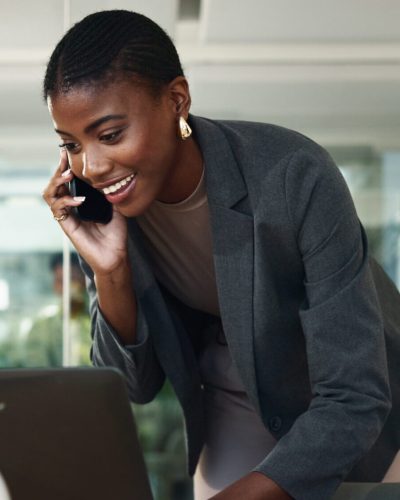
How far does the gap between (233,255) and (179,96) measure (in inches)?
10.8

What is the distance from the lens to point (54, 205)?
1721mm

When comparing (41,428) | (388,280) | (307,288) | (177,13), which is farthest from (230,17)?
(41,428)

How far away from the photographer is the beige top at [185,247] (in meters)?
1.67

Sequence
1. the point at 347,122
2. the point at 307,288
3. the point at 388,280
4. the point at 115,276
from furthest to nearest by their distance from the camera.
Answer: the point at 347,122 → the point at 388,280 → the point at 115,276 → the point at 307,288

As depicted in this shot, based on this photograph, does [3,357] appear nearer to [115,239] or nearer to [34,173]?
[34,173]

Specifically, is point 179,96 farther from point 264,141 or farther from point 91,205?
point 91,205

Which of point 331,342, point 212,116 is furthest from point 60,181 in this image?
point 212,116

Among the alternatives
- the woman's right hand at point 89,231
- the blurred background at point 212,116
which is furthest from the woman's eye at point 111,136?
the blurred background at point 212,116

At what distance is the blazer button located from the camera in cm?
162

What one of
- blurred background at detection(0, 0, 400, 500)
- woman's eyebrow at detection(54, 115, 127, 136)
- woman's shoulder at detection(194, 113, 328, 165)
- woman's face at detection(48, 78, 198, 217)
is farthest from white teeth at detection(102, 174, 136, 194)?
blurred background at detection(0, 0, 400, 500)

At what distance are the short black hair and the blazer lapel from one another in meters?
0.18

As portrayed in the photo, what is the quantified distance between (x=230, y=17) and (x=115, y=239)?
252 cm

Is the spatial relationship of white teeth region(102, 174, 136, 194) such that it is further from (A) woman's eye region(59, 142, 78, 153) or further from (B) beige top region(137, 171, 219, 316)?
(B) beige top region(137, 171, 219, 316)

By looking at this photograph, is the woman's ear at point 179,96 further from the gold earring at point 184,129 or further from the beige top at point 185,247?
the beige top at point 185,247
